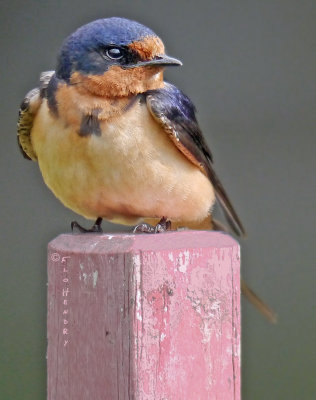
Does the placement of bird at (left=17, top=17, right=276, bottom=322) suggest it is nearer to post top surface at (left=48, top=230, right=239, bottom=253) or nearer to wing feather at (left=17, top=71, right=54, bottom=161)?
wing feather at (left=17, top=71, right=54, bottom=161)

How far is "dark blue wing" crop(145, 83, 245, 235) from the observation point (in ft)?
5.26

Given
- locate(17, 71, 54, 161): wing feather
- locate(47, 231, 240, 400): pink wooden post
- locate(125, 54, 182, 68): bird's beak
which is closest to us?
locate(47, 231, 240, 400): pink wooden post

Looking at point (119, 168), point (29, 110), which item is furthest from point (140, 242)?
point (29, 110)

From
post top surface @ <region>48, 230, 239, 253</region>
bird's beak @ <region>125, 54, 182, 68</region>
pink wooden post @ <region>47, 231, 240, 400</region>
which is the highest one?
bird's beak @ <region>125, 54, 182, 68</region>

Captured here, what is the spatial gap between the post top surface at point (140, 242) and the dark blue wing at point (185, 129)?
0.49 m

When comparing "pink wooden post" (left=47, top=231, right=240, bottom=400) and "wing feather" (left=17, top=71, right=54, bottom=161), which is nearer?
"pink wooden post" (left=47, top=231, right=240, bottom=400)

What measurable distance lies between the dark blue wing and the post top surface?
493 millimetres

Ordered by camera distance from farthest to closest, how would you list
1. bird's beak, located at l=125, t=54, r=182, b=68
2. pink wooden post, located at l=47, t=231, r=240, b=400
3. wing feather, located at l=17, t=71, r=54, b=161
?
1. wing feather, located at l=17, t=71, r=54, b=161
2. bird's beak, located at l=125, t=54, r=182, b=68
3. pink wooden post, located at l=47, t=231, r=240, b=400

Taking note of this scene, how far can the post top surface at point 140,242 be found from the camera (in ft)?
3.49

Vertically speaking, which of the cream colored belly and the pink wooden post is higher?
the cream colored belly

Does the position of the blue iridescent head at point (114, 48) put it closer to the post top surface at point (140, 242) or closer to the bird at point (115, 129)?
the bird at point (115, 129)

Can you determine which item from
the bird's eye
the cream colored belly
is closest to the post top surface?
the cream colored belly

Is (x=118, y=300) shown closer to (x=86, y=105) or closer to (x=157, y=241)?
(x=157, y=241)

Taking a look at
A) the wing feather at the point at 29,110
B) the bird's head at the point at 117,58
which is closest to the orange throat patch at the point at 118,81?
the bird's head at the point at 117,58
